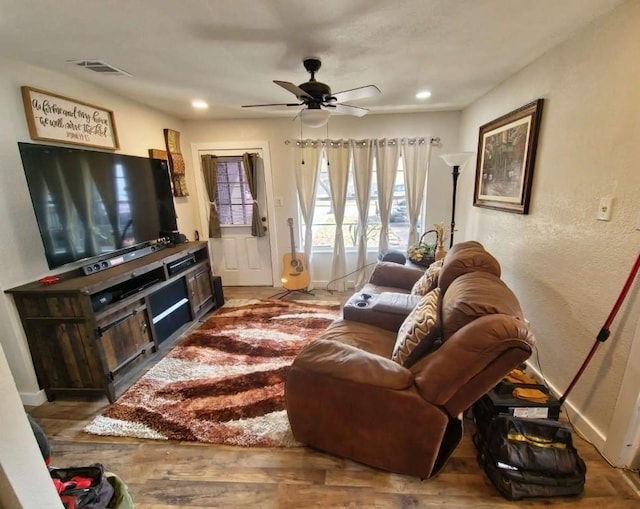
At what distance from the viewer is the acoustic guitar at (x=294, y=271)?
3869 mm

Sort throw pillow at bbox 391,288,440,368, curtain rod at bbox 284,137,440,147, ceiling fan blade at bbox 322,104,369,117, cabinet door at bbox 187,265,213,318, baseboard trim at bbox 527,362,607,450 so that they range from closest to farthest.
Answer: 1. throw pillow at bbox 391,288,440,368
2. baseboard trim at bbox 527,362,607,450
3. ceiling fan blade at bbox 322,104,369,117
4. cabinet door at bbox 187,265,213,318
5. curtain rod at bbox 284,137,440,147

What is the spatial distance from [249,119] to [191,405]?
325 centimetres

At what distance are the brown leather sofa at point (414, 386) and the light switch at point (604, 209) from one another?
0.61 metres

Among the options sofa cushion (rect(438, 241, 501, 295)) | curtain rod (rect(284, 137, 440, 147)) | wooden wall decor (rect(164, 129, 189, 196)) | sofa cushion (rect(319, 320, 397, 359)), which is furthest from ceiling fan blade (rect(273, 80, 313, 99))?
wooden wall decor (rect(164, 129, 189, 196))

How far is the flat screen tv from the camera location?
187cm

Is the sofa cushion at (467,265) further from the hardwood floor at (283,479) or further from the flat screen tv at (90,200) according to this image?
the flat screen tv at (90,200)

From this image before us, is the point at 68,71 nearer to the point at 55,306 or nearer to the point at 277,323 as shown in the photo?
the point at 55,306

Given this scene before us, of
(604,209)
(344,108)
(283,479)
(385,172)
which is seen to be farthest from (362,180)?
(283,479)

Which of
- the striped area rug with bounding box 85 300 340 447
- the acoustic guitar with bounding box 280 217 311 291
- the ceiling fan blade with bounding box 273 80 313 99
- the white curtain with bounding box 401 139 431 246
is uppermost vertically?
the ceiling fan blade with bounding box 273 80 313 99

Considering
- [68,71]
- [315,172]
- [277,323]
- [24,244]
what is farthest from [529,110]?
[24,244]

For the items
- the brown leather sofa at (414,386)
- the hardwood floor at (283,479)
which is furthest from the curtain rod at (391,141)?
Result: the hardwood floor at (283,479)

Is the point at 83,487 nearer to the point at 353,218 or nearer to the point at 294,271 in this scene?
the point at 294,271

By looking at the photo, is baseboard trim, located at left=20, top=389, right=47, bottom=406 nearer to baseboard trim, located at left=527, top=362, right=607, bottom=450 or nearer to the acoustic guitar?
the acoustic guitar

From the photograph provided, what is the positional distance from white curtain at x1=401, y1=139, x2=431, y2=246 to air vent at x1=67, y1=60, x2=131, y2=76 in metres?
2.94
